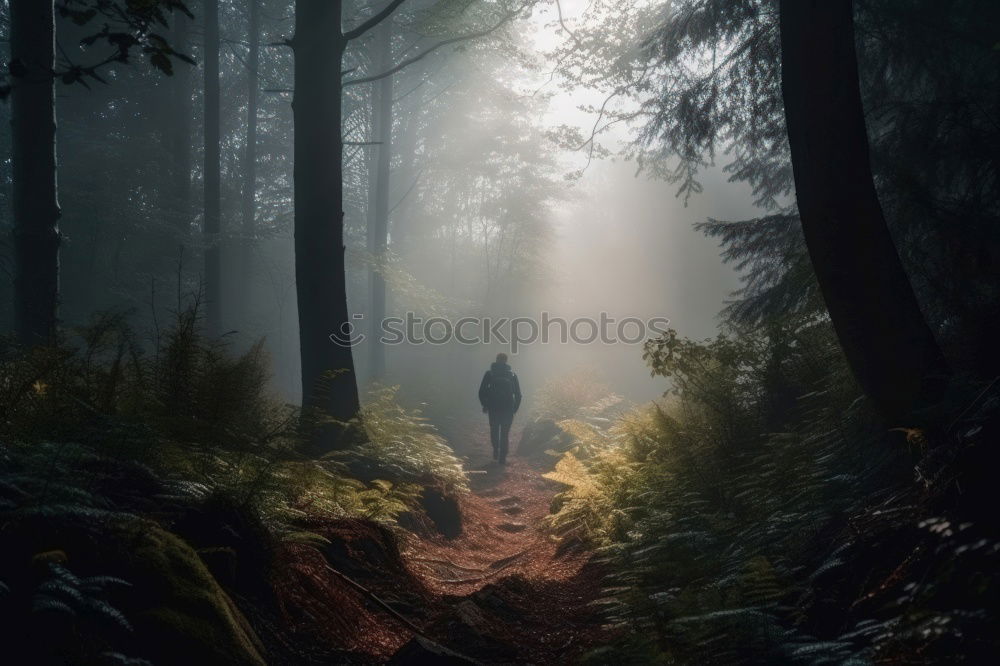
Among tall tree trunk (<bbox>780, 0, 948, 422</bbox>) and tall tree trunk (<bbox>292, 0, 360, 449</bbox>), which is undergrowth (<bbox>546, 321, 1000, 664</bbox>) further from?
tall tree trunk (<bbox>292, 0, 360, 449</bbox>)

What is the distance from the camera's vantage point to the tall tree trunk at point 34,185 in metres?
7.68

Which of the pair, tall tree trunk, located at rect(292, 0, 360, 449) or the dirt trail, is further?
tall tree trunk, located at rect(292, 0, 360, 449)

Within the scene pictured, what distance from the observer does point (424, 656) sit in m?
2.95

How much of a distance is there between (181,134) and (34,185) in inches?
645

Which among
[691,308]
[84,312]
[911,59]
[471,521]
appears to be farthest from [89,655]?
[691,308]

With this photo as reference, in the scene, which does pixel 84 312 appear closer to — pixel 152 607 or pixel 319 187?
pixel 319 187

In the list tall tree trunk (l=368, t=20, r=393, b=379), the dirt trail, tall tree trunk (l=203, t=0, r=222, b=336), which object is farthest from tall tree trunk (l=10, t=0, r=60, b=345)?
tall tree trunk (l=368, t=20, r=393, b=379)

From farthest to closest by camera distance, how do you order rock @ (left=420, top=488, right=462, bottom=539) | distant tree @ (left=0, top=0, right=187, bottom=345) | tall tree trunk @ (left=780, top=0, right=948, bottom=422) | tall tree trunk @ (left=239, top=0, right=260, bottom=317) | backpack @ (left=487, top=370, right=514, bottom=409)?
tall tree trunk @ (left=239, top=0, right=260, bottom=317), backpack @ (left=487, top=370, right=514, bottom=409), rock @ (left=420, top=488, right=462, bottom=539), distant tree @ (left=0, top=0, right=187, bottom=345), tall tree trunk @ (left=780, top=0, right=948, bottom=422)

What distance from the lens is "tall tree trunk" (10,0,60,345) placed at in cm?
768

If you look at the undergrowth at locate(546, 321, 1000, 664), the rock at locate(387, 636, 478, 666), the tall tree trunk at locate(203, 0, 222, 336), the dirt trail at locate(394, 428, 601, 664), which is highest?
the tall tree trunk at locate(203, 0, 222, 336)

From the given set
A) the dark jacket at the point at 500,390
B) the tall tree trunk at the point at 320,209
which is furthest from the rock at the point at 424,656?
the dark jacket at the point at 500,390

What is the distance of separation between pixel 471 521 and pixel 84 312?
15.3 m

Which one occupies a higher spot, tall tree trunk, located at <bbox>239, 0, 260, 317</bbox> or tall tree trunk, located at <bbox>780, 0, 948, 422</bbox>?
tall tree trunk, located at <bbox>239, 0, 260, 317</bbox>

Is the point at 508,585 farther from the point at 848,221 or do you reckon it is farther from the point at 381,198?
the point at 381,198
